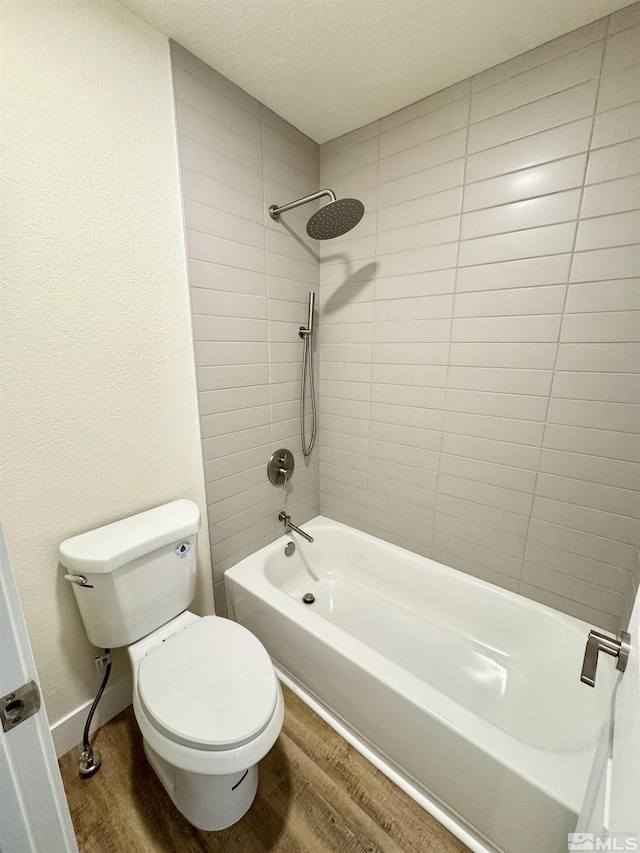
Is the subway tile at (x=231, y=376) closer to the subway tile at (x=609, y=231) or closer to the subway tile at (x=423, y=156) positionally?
the subway tile at (x=423, y=156)

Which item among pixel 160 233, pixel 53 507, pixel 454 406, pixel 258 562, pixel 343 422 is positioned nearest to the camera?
pixel 53 507

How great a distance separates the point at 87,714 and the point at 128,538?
2.43 ft

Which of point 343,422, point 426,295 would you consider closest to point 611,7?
point 426,295

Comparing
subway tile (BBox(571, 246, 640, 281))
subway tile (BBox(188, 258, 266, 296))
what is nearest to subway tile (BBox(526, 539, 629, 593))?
subway tile (BBox(571, 246, 640, 281))

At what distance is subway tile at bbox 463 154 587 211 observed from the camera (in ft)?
3.59

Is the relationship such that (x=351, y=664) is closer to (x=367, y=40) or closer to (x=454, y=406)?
(x=454, y=406)

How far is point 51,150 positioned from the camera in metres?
0.92

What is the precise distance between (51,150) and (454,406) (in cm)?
157

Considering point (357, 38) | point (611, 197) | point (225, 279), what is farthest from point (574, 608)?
point (357, 38)

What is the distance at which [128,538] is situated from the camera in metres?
1.07

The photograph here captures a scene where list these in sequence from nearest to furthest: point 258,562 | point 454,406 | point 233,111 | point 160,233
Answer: point 160,233 < point 233,111 < point 454,406 < point 258,562

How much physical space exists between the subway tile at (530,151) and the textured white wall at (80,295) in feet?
3.62

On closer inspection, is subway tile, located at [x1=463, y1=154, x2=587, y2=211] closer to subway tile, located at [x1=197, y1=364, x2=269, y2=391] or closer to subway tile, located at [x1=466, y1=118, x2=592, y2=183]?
subway tile, located at [x1=466, y1=118, x2=592, y2=183]

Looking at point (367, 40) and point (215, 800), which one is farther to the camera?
point (367, 40)
